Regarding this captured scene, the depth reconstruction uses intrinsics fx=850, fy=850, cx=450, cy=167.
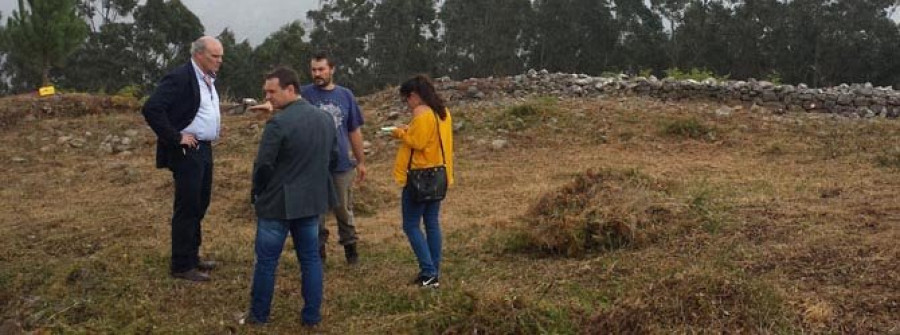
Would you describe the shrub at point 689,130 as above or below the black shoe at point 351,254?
above

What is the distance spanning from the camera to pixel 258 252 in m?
4.02

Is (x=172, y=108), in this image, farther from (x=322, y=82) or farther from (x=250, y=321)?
(x=250, y=321)

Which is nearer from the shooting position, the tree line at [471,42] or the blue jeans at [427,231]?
the blue jeans at [427,231]

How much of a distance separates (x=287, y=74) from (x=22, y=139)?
31.6 feet

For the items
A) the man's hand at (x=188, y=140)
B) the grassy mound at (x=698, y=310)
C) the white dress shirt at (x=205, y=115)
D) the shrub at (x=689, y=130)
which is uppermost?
the white dress shirt at (x=205, y=115)

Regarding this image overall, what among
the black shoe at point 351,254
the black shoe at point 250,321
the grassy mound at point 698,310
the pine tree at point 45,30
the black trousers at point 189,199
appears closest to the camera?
the grassy mound at point 698,310

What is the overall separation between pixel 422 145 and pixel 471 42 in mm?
29419

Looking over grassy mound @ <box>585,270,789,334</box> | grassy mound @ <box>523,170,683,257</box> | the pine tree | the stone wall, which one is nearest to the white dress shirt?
grassy mound @ <box>523,170,683,257</box>

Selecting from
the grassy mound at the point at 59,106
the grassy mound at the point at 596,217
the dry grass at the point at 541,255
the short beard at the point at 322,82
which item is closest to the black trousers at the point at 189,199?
the dry grass at the point at 541,255

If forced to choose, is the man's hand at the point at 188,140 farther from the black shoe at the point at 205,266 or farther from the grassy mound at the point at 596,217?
the grassy mound at the point at 596,217

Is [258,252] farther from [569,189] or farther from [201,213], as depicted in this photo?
[569,189]

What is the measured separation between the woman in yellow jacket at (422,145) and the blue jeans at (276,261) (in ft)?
2.08

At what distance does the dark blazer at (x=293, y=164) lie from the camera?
3832mm

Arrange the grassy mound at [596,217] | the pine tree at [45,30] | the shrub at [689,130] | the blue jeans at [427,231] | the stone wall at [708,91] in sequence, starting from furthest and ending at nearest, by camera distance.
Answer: the pine tree at [45,30]
the stone wall at [708,91]
the shrub at [689,130]
the grassy mound at [596,217]
the blue jeans at [427,231]
